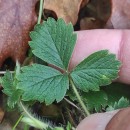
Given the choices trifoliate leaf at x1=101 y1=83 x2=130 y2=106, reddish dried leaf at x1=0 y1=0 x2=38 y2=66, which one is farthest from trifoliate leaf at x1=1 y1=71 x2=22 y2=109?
trifoliate leaf at x1=101 y1=83 x2=130 y2=106

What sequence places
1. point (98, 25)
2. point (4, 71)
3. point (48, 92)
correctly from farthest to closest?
point (98, 25) → point (4, 71) → point (48, 92)

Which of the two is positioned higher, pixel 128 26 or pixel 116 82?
pixel 128 26

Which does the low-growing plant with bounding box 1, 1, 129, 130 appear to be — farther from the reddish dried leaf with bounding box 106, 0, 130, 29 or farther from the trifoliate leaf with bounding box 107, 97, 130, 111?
the reddish dried leaf with bounding box 106, 0, 130, 29

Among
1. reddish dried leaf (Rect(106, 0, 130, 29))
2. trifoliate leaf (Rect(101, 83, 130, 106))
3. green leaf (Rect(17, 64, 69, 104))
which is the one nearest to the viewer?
green leaf (Rect(17, 64, 69, 104))

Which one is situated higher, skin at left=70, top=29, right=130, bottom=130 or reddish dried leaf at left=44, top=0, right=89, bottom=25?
reddish dried leaf at left=44, top=0, right=89, bottom=25

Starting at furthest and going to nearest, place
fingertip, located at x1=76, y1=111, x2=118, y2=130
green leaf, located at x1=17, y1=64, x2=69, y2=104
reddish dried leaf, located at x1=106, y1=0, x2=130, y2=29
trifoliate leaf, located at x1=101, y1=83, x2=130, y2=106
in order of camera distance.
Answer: reddish dried leaf, located at x1=106, y1=0, x2=130, y2=29 < trifoliate leaf, located at x1=101, y1=83, x2=130, y2=106 < green leaf, located at x1=17, y1=64, x2=69, y2=104 < fingertip, located at x1=76, y1=111, x2=118, y2=130

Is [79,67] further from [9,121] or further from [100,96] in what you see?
[9,121]

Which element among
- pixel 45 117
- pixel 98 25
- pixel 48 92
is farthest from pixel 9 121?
pixel 98 25

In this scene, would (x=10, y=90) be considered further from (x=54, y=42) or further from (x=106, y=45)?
(x=106, y=45)
